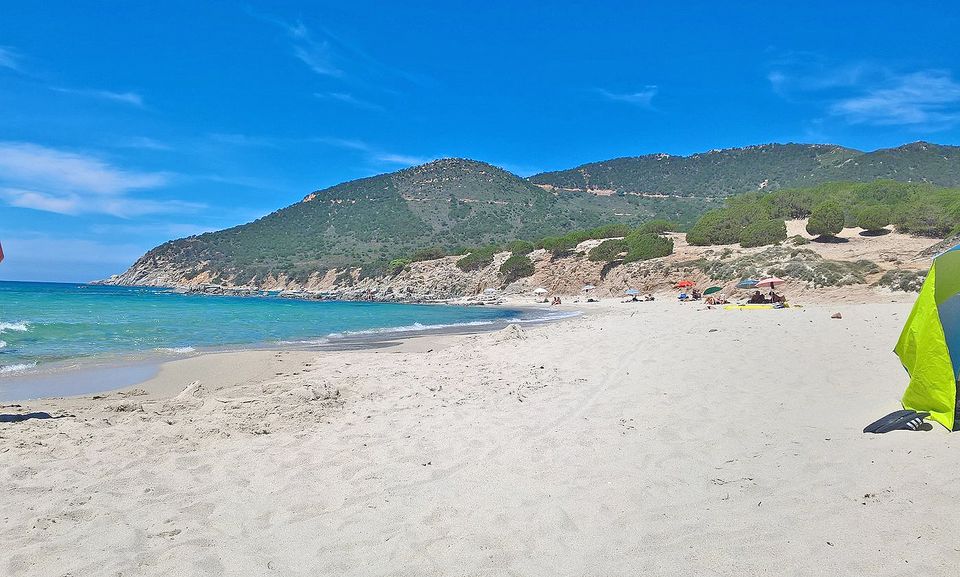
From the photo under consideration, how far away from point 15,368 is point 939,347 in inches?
590

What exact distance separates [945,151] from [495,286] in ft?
297

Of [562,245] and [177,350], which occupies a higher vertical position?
[562,245]

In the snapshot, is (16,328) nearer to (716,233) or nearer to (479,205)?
(716,233)

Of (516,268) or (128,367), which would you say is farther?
(516,268)

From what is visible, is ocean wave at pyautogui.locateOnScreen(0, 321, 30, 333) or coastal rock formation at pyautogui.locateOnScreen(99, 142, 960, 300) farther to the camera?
coastal rock formation at pyautogui.locateOnScreen(99, 142, 960, 300)

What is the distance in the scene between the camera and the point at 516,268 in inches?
2140

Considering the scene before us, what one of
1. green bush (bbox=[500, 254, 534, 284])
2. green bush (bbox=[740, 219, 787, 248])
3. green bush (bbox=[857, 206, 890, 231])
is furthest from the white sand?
green bush (bbox=[500, 254, 534, 284])

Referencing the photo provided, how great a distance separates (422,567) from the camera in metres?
3.06

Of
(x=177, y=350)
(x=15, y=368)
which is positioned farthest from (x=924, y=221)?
(x=15, y=368)

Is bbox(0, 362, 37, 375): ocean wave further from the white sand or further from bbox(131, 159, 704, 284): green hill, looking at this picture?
bbox(131, 159, 704, 284): green hill

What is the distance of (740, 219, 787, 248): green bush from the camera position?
3900 centimetres

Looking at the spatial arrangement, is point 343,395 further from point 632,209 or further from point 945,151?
point 945,151

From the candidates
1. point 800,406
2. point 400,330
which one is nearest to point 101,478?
point 800,406

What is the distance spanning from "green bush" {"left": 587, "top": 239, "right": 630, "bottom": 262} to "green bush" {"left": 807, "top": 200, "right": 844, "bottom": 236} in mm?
14583
